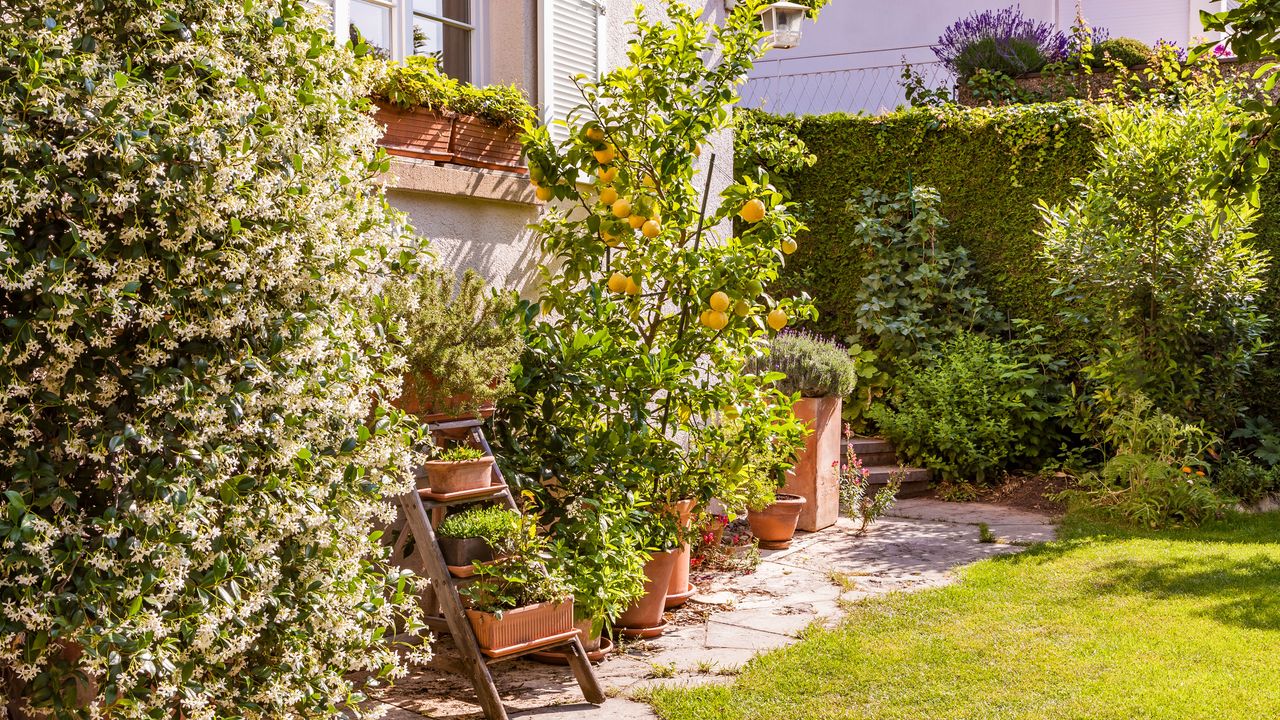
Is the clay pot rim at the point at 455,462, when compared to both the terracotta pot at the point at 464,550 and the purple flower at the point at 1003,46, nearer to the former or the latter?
the terracotta pot at the point at 464,550

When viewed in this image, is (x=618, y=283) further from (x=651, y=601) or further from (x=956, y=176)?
(x=956, y=176)

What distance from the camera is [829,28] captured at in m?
14.1

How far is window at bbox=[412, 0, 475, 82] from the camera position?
492 cm

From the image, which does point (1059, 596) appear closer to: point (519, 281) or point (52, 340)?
point (519, 281)

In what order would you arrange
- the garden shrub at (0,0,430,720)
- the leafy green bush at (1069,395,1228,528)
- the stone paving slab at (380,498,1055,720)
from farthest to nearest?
the leafy green bush at (1069,395,1228,528) < the stone paving slab at (380,498,1055,720) < the garden shrub at (0,0,430,720)

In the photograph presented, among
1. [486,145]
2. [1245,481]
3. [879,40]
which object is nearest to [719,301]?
[486,145]

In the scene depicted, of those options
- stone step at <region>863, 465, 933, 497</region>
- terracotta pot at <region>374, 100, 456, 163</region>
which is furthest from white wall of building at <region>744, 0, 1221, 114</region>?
terracotta pot at <region>374, 100, 456, 163</region>

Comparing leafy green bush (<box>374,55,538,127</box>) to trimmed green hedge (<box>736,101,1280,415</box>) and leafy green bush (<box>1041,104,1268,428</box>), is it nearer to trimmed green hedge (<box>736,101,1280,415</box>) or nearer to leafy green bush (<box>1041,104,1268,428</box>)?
trimmed green hedge (<box>736,101,1280,415</box>)

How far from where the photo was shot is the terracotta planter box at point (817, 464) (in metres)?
6.94

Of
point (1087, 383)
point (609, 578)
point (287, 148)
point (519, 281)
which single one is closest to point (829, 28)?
point (1087, 383)

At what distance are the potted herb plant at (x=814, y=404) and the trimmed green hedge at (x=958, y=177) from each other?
89.1 inches

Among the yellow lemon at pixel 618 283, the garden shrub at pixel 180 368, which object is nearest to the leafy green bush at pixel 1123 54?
the yellow lemon at pixel 618 283

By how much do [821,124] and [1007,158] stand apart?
5.31ft

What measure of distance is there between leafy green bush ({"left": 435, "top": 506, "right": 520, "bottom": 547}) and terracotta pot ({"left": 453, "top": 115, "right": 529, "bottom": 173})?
1643 mm
